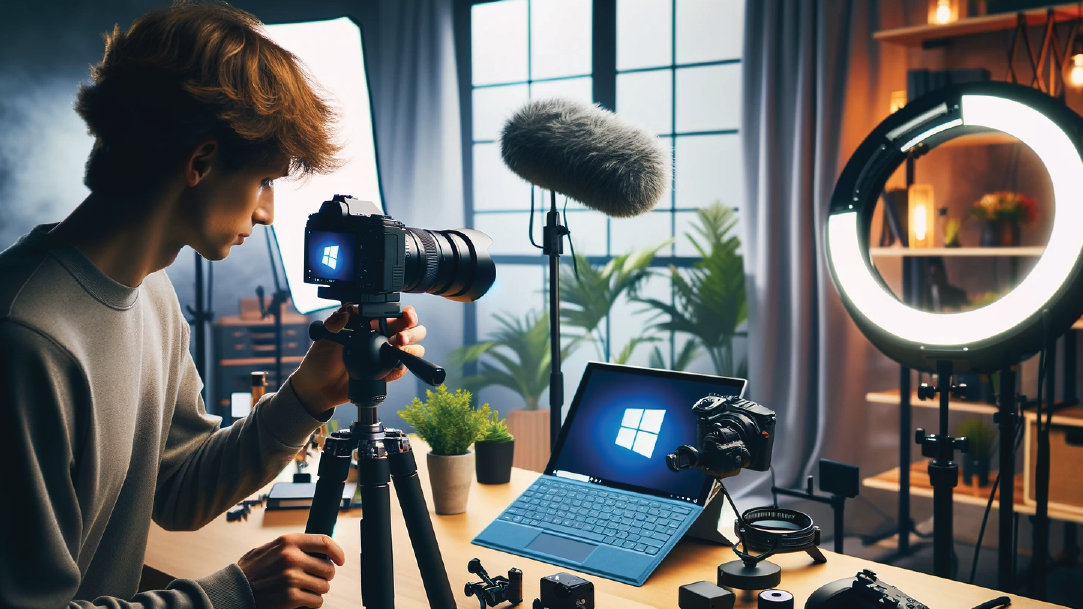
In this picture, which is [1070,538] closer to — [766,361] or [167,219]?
[766,361]

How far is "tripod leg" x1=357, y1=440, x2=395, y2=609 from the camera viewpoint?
913 millimetres

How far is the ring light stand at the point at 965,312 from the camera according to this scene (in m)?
1.08

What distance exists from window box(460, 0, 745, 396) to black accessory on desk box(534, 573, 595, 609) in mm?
→ 2943

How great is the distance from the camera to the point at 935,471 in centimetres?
118

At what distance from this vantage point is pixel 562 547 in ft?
3.89

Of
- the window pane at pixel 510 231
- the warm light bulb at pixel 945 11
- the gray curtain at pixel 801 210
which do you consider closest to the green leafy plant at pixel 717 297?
the gray curtain at pixel 801 210

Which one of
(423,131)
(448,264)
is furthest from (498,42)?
(448,264)

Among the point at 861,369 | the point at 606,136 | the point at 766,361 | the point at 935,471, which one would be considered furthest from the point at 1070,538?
the point at 606,136

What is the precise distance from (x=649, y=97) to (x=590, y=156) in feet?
9.94

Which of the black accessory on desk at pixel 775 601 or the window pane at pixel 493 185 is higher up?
the window pane at pixel 493 185

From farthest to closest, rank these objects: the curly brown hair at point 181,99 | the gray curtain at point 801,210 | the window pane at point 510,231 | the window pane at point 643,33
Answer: the window pane at point 510,231 < the window pane at point 643,33 < the gray curtain at point 801,210 < the curly brown hair at point 181,99

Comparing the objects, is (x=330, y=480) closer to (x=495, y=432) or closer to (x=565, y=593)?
(x=565, y=593)

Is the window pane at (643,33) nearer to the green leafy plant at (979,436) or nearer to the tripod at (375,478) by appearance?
the green leafy plant at (979,436)

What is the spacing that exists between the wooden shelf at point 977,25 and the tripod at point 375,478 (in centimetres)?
277
